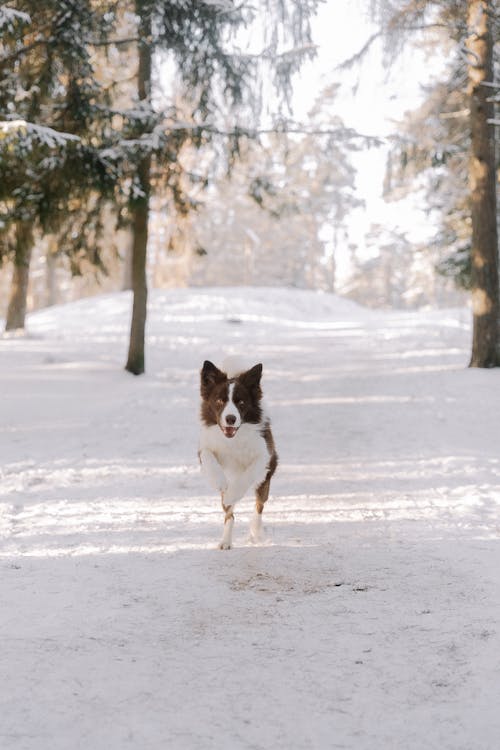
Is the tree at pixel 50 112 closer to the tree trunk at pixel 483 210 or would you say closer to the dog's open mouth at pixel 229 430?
the tree trunk at pixel 483 210

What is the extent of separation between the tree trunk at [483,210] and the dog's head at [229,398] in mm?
8714

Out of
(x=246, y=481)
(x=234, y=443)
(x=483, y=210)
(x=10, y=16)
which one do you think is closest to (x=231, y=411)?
(x=234, y=443)

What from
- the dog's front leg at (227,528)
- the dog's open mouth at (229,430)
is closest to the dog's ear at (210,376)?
the dog's open mouth at (229,430)

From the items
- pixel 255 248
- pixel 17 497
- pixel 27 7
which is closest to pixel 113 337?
pixel 27 7

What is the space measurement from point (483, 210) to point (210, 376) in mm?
9582

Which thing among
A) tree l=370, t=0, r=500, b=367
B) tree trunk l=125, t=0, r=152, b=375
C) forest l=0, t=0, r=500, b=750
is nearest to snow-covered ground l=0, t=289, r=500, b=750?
forest l=0, t=0, r=500, b=750

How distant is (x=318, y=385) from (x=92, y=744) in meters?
11.6

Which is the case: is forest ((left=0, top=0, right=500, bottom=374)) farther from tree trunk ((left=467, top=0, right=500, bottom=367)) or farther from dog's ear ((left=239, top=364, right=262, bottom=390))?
dog's ear ((left=239, top=364, right=262, bottom=390))

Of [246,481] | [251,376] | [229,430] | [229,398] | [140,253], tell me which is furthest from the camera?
[140,253]

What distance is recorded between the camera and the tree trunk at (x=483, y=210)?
43.9ft

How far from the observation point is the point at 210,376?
236 inches

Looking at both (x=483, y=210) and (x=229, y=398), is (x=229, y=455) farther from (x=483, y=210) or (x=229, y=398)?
(x=483, y=210)

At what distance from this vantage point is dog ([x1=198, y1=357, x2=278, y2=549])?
5.79m

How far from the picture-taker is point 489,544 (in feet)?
19.0
